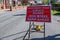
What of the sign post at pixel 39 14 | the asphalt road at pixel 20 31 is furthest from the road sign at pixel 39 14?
the asphalt road at pixel 20 31

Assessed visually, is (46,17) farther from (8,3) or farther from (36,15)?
(8,3)

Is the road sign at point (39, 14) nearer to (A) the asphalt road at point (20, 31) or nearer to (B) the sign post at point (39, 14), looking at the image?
(B) the sign post at point (39, 14)

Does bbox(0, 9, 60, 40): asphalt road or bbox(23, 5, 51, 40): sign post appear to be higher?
bbox(23, 5, 51, 40): sign post

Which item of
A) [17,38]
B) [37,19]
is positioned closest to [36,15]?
[37,19]

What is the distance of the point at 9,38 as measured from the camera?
12461mm

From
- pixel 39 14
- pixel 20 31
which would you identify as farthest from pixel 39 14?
pixel 20 31

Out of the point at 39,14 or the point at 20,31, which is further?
the point at 20,31

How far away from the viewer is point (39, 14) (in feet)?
33.6

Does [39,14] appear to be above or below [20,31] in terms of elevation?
above

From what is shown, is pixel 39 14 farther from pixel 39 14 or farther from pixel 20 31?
pixel 20 31

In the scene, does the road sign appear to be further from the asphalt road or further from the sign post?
the asphalt road

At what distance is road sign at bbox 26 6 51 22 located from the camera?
33.3 feet

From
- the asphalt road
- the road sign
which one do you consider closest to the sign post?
the road sign

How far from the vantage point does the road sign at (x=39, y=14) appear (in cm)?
1015
